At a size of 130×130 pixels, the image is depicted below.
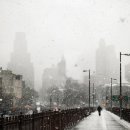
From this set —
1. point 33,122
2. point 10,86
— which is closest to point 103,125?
point 33,122

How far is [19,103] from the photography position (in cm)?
16212

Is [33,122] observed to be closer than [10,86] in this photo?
Yes

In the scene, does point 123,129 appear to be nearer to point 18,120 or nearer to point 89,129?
point 89,129

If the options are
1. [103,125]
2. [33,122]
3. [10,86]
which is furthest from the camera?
[10,86]

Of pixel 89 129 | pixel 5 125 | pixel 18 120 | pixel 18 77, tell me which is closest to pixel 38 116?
pixel 18 120

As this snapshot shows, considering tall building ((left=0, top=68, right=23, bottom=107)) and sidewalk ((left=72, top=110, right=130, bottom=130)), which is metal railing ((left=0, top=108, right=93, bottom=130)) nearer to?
sidewalk ((left=72, top=110, right=130, bottom=130))

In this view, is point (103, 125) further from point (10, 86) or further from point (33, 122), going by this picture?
point (10, 86)

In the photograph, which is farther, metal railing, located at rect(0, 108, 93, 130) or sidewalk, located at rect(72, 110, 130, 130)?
sidewalk, located at rect(72, 110, 130, 130)

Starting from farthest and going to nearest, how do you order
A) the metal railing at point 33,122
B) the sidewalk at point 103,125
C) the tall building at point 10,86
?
the tall building at point 10,86 → the sidewalk at point 103,125 → the metal railing at point 33,122

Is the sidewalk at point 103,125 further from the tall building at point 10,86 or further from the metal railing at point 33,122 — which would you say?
the tall building at point 10,86

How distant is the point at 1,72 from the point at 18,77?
17249 mm

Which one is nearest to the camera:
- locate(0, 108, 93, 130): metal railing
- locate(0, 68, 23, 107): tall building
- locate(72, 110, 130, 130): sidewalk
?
locate(0, 108, 93, 130): metal railing

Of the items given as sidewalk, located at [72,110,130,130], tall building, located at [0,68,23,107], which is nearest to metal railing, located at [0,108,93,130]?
sidewalk, located at [72,110,130,130]

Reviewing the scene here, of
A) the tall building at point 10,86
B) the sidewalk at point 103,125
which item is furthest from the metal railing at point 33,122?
the tall building at point 10,86
